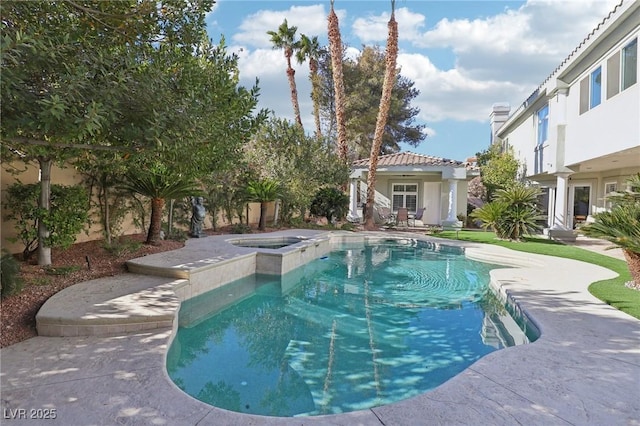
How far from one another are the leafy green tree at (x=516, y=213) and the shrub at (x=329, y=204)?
7769 mm

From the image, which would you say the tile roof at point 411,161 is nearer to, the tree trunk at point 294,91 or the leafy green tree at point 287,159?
the leafy green tree at point 287,159

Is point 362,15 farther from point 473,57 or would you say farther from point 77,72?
point 77,72

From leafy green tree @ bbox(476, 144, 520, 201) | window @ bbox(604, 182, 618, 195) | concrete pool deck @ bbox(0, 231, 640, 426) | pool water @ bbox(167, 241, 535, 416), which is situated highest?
leafy green tree @ bbox(476, 144, 520, 201)

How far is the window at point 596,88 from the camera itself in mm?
11945

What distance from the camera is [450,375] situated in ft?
14.5

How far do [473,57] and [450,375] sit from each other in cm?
1655

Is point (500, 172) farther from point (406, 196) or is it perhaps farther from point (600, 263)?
point (600, 263)

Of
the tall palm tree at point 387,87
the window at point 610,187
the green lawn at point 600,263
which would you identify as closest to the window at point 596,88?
the green lawn at point 600,263

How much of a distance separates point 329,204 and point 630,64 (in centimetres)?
1335

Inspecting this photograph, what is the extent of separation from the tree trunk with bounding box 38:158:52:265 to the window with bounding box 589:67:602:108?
589 inches

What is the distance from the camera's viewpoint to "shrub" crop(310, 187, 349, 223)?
20234mm

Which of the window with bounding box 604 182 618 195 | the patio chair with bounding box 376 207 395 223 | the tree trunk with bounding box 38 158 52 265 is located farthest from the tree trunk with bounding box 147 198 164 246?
the window with bounding box 604 182 618 195

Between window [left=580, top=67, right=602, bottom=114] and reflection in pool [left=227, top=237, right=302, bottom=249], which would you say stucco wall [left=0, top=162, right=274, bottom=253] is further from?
window [left=580, top=67, right=602, bottom=114]

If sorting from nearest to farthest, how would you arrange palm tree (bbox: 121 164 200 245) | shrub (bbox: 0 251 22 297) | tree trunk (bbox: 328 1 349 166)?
shrub (bbox: 0 251 22 297), palm tree (bbox: 121 164 200 245), tree trunk (bbox: 328 1 349 166)
